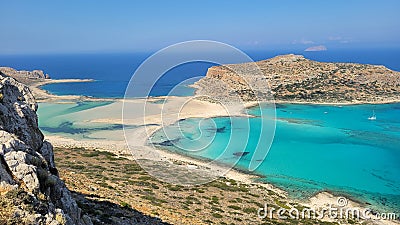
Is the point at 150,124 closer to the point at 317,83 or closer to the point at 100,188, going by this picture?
the point at 100,188

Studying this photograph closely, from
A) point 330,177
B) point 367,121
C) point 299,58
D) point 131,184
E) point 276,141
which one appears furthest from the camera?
point 299,58

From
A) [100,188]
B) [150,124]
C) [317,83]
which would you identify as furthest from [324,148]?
[317,83]

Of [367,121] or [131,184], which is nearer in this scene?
[131,184]

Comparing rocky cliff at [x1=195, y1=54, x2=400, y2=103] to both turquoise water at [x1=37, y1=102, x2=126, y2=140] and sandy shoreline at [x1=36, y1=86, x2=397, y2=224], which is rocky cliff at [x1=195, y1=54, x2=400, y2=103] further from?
turquoise water at [x1=37, y1=102, x2=126, y2=140]

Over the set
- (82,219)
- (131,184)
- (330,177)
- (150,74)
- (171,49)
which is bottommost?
(330,177)

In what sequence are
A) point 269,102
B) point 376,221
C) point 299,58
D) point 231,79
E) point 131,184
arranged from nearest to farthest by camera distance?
point 376,221 < point 131,184 < point 269,102 < point 231,79 < point 299,58

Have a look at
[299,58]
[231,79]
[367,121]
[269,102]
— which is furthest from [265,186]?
[299,58]

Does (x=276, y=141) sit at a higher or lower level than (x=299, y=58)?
lower

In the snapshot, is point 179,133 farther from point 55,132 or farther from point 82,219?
point 82,219
